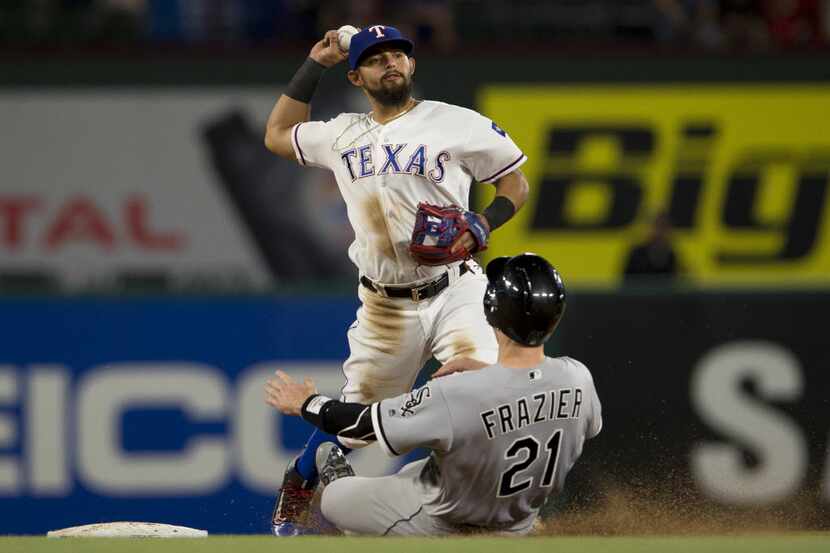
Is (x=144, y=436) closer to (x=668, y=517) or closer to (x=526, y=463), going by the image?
(x=668, y=517)

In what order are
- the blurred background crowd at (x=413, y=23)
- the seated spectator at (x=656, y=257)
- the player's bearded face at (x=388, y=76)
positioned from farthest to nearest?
the blurred background crowd at (x=413, y=23) → the seated spectator at (x=656, y=257) → the player's bearded face at (x=388, y=76)

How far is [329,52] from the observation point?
6.60 meters

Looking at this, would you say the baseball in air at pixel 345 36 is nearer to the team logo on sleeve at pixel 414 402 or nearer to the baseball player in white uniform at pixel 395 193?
the baseball player in white uniform at pixel 395 193

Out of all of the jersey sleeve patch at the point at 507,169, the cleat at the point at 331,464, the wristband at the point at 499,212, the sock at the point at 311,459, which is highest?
the jersey sleeve patch at the point at 507,169

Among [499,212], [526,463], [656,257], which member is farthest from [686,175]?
[526,463]

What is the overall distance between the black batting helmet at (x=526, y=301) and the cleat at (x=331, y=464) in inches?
61.4

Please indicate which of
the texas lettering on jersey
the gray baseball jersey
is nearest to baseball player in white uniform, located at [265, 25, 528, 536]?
the texas lettering on jersey

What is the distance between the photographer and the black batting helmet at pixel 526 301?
4770 mm

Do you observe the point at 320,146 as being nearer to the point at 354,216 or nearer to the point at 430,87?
the point at 354,216

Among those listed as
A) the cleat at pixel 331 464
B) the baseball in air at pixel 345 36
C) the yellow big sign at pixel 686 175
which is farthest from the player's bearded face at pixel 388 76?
the yellow big sign at pixel 686 175

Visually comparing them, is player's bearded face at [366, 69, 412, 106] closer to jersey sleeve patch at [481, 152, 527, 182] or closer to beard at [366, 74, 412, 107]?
beard at [366, 74, 412, 107]

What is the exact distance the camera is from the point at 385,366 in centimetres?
662

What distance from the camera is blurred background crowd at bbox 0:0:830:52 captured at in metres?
12.8

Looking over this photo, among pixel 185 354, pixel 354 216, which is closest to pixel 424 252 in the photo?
pixel 354 216
